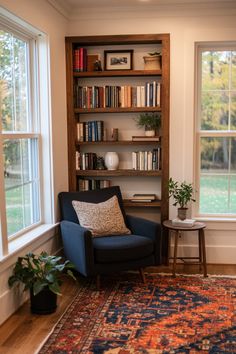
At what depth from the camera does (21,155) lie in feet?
11.9

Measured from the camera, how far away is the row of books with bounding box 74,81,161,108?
4.32 m

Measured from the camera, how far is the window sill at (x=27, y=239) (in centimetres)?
310

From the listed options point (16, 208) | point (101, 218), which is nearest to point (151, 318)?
point (101, 218)

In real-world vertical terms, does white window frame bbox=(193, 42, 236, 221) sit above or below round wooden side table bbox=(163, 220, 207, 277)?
above

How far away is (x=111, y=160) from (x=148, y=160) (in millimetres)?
385

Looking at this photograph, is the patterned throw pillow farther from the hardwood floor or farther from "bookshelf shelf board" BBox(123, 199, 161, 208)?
the hardwood floor

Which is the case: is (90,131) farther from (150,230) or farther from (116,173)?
(150,230)

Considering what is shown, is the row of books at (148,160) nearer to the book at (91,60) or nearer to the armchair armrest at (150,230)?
the armchair armrest at (150,230)

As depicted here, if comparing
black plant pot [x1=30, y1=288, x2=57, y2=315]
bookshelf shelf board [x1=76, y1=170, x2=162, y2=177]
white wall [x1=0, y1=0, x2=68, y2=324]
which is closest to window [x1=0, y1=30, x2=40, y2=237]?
white wall [x1=0, y1=0, x2=68, y2=324]

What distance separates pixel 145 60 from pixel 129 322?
257 centimetres

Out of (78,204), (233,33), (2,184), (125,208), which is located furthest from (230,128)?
(2,184)

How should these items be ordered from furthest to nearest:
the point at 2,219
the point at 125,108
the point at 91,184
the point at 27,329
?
the point at 91,184 < the point at 125,108 < the point at 2,219 < the point at 27,329

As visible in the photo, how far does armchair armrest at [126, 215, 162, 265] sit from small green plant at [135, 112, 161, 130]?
3.22 ft

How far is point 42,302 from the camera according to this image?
3.16 metres
